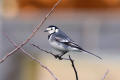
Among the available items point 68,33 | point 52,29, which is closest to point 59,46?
point 52,29

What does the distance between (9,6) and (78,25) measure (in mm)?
1200

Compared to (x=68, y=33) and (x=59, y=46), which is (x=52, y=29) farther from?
(x=68, y=33)

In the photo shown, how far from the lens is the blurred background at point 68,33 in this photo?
24.3ft

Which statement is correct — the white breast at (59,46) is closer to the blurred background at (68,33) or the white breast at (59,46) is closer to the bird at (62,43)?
the bird at (62,43)

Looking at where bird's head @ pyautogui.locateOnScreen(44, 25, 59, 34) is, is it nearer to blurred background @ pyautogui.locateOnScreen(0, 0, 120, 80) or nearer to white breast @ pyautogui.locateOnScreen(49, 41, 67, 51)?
white breast @ pyautogui.locateOnScreen(49, 41, 67, 51)

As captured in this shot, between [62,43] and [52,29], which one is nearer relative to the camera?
[62,43]

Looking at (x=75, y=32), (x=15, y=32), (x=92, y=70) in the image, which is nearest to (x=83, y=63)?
(x=92, y=70)

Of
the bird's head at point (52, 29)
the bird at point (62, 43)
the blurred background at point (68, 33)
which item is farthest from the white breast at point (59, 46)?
the blurred background at point (68, 33)

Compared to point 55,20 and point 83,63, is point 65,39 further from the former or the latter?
point 55,20

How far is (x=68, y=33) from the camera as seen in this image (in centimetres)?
→ 830

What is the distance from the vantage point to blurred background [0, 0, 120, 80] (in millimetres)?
7414

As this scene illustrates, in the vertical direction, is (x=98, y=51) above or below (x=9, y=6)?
below

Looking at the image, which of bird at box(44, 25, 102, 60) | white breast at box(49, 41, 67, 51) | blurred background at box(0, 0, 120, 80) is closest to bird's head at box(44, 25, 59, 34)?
bird at box(44, 25, 102, 60)

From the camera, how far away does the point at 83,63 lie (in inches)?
301
